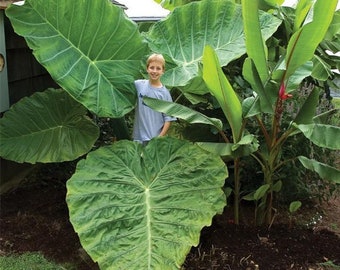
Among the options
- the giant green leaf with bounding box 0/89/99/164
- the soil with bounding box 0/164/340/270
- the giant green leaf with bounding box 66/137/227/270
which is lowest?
the soil with bounding box 0/164/340/270

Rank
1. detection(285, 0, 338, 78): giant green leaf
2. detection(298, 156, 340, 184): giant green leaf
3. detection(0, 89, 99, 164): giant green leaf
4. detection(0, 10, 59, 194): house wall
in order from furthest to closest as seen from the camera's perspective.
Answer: detection(0, 10, 59, 194): house wall < detection(0, 89, 99, 164): giant green leaf < detection(298, 156, 340, 184): giant green leaf < detection(285, 0, 338, 78): giant green leaf

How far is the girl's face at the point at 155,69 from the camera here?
263 cm

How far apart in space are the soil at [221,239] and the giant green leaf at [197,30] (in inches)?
42.1

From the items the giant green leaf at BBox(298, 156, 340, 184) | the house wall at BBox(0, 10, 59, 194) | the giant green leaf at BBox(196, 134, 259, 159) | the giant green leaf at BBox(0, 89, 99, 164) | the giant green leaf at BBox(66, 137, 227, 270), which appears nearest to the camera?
the giant green leaf at BBox(66, 137, 227, 270)

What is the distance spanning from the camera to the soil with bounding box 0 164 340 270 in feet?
8.45

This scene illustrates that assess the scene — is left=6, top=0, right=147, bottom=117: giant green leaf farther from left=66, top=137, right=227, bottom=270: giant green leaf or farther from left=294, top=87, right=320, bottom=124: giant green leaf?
left=294, top=87, right=320, bottom=124: giant green leaf

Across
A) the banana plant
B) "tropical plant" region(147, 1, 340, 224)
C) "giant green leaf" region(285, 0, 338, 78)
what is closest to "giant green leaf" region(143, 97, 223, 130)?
"tropical plant" region(147, 1, 340, 224)

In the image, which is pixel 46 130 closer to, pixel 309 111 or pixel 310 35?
pixel 309 111

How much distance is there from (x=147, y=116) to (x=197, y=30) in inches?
28.3

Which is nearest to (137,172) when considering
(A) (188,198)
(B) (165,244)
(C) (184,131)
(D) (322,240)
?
(A) (188,198)

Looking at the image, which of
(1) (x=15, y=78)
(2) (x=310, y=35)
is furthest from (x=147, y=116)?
(1) (x=15, y=78)

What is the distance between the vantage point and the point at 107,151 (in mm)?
2611

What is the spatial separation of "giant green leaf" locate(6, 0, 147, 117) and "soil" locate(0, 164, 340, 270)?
79 centimetres

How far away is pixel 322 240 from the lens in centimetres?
289
